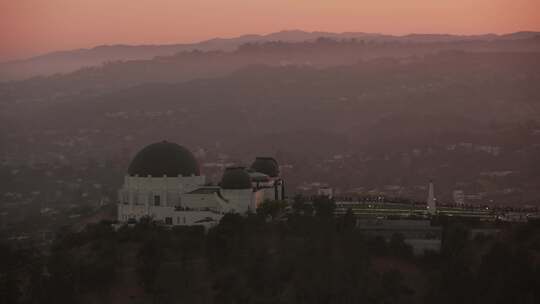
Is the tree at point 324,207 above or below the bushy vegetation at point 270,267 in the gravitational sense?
above

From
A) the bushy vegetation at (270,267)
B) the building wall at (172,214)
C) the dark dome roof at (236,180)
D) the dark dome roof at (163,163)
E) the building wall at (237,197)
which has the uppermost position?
the dark dome roof at (163,163)

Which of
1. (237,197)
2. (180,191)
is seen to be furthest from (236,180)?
(180,191)

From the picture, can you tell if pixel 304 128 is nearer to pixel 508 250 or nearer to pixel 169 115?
pixel 169 115

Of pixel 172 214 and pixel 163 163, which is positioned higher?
pixel 163 163

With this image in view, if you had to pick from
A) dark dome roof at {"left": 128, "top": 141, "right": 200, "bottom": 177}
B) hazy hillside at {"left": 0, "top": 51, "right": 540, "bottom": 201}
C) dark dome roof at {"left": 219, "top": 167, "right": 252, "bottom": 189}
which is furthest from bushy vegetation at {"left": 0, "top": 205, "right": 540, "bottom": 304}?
hazy hillside at {"left": 0, "top": 51, "right": 540, "bottom": 201}

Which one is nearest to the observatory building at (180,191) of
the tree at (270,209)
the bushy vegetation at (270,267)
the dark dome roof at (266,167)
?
the tree at (270,209)

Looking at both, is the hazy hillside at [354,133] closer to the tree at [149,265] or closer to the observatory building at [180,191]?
the observatory building at [180,191]

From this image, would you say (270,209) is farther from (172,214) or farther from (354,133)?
(354,133)
